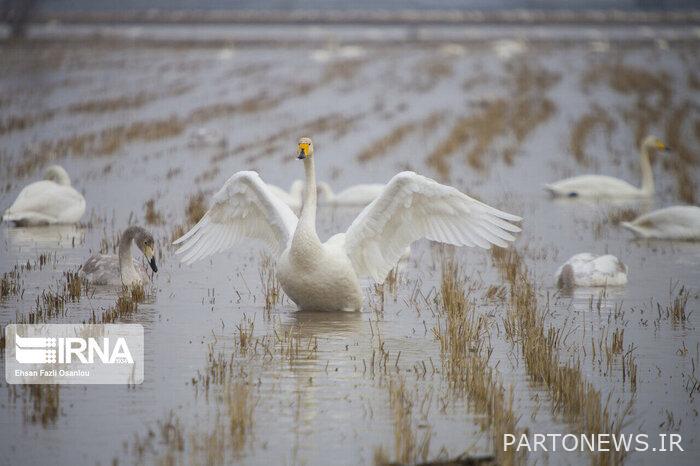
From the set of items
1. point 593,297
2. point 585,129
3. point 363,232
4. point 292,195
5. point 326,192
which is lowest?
point 593,297

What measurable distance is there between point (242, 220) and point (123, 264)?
99 cm

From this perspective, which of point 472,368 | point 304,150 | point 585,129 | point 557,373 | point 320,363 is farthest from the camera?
point 585,129

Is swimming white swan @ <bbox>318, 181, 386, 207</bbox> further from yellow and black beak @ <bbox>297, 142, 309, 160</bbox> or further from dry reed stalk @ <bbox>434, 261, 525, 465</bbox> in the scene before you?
yellow and black beak @ <bbox>297, 142, 309, 160</bbox>

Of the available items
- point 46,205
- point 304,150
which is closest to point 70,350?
point 304,150

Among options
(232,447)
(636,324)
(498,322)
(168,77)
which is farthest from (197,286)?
(168,77)

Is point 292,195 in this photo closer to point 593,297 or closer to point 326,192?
point 326,192

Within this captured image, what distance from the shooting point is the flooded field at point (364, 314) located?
618 centimetres

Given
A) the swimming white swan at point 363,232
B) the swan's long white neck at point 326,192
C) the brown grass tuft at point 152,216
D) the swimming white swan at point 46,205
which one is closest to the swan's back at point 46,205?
the swimming white swan at point 46,205

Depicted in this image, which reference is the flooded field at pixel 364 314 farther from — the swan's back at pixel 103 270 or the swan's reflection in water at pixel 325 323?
the swan's back at pixel 103 270

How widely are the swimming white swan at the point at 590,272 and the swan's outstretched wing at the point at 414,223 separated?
1504 mm

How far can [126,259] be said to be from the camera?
32.7 feet

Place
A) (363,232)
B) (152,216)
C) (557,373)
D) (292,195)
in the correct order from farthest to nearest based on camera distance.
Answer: (292,195)
(152,216)
(363,232)
(557,373)

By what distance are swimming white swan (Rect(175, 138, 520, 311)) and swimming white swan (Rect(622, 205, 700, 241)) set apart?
12.7ft

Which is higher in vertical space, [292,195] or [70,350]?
[292,195]
